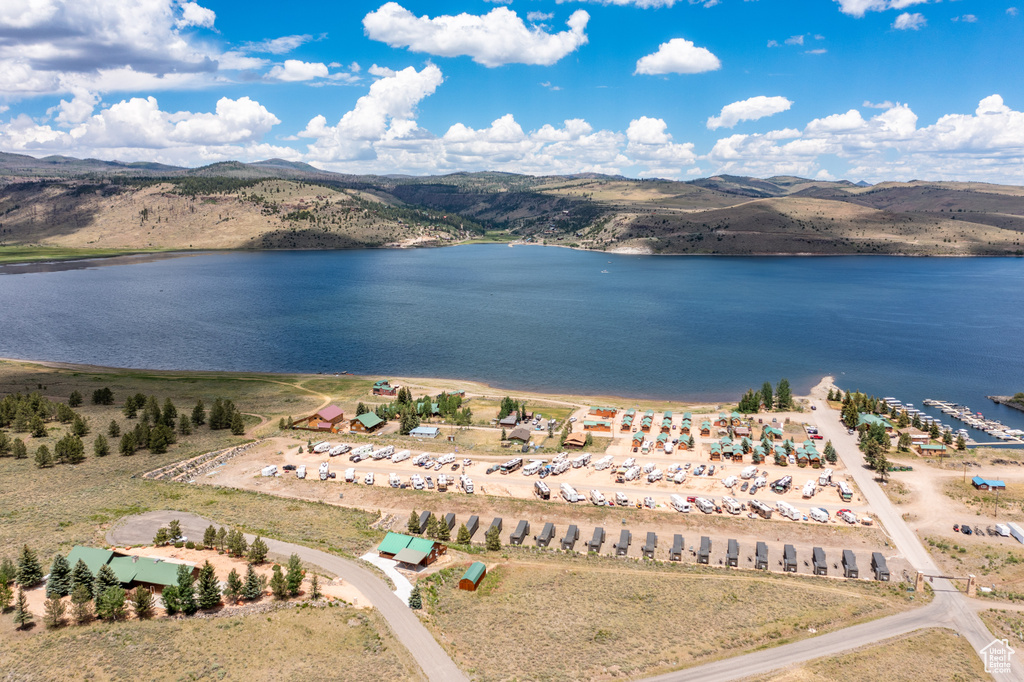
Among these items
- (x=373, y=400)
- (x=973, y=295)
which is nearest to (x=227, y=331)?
(x=373, y=400)

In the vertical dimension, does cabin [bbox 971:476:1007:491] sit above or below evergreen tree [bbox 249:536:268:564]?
below

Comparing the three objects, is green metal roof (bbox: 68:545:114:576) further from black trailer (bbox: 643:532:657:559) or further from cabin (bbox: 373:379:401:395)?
cabin (bbox: 373:379:401:395)

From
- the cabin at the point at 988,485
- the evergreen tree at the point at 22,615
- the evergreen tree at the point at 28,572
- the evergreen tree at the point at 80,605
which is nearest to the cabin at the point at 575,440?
the cabin at the point at 988,485

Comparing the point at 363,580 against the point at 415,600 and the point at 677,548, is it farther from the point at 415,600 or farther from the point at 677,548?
the point at 677,548

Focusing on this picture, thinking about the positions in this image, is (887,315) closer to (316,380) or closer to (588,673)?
(316,380)

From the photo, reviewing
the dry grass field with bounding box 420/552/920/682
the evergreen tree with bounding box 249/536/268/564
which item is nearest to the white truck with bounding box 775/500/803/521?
the dry grass field with bounding box 420/552/920/682

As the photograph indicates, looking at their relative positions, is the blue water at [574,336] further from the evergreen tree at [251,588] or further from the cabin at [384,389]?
the evergreen tree at [251,588]

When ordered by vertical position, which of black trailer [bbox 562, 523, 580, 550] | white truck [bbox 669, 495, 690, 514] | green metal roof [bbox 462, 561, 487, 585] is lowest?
white truck [bbox 669, 495, 690, 514]

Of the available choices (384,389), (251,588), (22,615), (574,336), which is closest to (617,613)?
(251,588)
